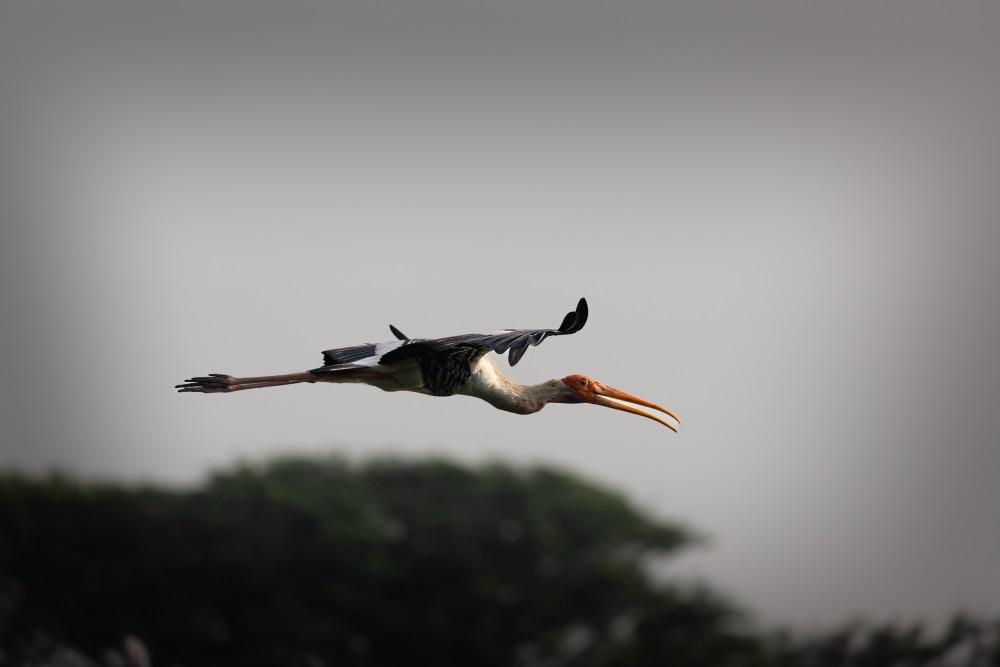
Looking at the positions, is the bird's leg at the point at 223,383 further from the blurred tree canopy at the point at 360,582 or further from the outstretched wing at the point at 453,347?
the blurred tree canopy at the point at 360,582

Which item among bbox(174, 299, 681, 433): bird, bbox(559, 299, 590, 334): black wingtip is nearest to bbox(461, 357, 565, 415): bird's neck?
bbox(174, 299, 681, 433): bird

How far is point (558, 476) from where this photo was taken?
3123 centimetres

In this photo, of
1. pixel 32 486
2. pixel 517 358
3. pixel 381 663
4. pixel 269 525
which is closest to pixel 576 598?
pixel 381 663

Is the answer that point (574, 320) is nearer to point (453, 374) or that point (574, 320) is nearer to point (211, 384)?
point (453, 374)

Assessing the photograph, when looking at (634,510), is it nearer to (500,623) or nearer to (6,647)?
(500,623)

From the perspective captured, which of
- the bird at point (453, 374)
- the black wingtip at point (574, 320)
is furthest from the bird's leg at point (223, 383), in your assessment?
the black wingtip at point (574, 320)

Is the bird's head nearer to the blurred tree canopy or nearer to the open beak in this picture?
the open beak

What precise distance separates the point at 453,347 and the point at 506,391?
108 centimetres

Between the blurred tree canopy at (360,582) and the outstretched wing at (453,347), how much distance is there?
69.3 ft

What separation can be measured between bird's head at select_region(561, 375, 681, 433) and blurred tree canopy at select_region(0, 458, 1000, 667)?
20.0 meters

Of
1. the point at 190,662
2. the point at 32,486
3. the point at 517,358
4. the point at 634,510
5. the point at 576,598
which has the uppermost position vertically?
the point at 634,510

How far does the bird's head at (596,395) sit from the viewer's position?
10.7 metres

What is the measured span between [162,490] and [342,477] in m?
4.06

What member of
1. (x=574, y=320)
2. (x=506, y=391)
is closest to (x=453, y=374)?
(x=506, y=391)
